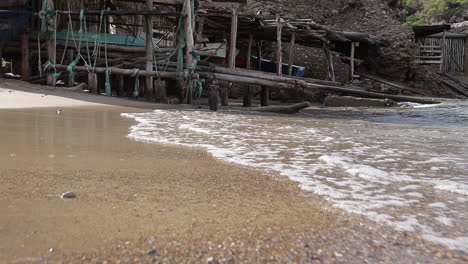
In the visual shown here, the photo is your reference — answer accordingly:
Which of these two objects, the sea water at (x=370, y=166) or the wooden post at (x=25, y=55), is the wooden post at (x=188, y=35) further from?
the sea water at (x=370, y=166)

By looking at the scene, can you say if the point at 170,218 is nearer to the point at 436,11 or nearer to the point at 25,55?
the point at 25,55

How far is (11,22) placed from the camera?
32.0 ft

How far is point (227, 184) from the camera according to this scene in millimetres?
2408

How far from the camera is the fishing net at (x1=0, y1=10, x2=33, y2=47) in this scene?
31.9 ft

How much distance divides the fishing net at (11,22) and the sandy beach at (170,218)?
26.2ft

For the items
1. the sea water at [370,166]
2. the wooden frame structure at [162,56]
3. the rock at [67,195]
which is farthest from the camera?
the wooden frame structure at [162,56]

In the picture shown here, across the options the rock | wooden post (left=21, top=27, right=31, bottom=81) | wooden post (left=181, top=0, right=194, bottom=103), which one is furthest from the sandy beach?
wooden post (left=21, top=27, right=31, bottom=81)

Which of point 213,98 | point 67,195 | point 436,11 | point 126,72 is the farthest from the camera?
point 436,11

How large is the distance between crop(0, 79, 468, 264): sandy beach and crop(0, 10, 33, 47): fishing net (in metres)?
7.98

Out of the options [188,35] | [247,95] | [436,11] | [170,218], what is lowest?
[170,218]

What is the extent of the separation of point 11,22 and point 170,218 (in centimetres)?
995

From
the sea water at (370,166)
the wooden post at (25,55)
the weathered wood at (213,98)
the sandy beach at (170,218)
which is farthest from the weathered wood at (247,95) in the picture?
the sandy beach at (170,218)

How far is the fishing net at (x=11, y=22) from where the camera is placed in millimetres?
9711

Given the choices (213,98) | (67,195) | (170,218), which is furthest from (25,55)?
(170,218)
